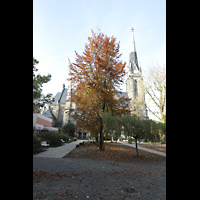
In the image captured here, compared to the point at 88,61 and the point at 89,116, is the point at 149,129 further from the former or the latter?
the point at 88,61

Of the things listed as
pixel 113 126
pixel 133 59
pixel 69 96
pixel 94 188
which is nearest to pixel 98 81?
pixel 113 126

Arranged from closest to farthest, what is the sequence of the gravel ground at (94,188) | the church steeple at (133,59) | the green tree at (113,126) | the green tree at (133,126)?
1. the gravel ground at (94,188)
2. the green tree at (133,126)
3. the green tree at (113,126)
4. the church steeple at (133,59)

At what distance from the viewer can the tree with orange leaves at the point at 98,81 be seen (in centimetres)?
1517

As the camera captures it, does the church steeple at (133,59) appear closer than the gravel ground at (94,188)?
No

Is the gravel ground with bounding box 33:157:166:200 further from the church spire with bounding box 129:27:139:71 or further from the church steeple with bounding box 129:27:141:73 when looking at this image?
the church spire with bounding box 129:27:139:71

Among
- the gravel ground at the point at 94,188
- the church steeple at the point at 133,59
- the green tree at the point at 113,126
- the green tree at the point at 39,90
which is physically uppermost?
the church steeple at the point at 133,59

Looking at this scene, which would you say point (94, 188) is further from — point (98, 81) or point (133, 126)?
point (98, 81)

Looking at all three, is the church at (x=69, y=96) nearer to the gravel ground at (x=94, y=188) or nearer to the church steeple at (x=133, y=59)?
the church steeple at (x=133, y=59)

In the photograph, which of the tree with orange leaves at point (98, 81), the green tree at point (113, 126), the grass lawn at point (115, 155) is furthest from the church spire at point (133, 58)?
the green tree at point (113, 126)

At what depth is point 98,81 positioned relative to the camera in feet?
51.0

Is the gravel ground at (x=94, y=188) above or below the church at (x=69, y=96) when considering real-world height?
below

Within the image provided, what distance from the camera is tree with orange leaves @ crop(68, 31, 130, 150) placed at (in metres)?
15.2

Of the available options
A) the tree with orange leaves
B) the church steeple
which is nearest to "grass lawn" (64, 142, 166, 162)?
the tree with orange leaves

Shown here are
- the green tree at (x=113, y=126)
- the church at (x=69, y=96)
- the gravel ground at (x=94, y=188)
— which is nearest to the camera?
the gravel ground at (x=94, y=188)
